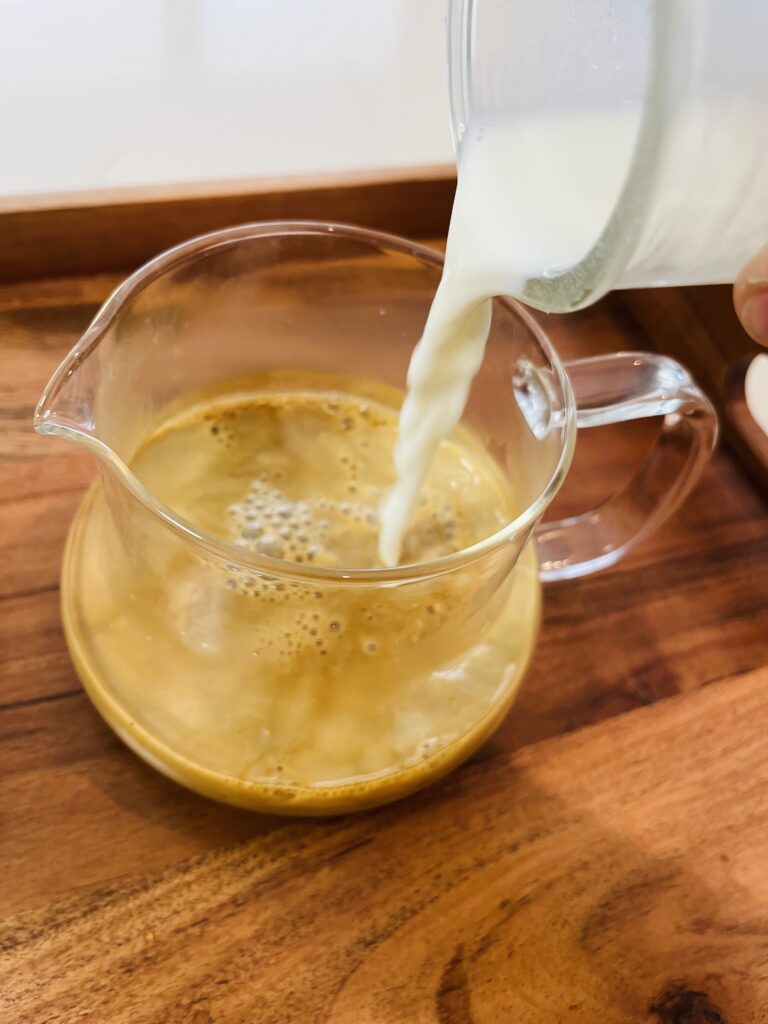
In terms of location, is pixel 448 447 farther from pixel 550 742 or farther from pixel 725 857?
pixel 725 857

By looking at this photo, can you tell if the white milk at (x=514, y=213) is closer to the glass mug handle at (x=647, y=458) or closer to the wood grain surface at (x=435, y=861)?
the glass mug handle at (x=647, y=458)

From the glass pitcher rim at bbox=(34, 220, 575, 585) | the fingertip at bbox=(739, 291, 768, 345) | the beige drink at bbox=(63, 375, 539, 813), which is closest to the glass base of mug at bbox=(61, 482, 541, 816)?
the beige drink at bbox=(63, 375, 539, 813)

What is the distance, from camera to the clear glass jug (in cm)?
35

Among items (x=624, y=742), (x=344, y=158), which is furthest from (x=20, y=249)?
(x=624, y=742)

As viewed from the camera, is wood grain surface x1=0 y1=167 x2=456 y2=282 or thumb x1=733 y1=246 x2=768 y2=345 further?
wood grain surface x1=0 y1=167 x2=456 y2=282

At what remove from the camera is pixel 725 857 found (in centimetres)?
61

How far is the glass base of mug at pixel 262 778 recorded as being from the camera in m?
0.55

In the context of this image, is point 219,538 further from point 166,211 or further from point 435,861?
point 166,211

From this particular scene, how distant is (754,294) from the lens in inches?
18.1

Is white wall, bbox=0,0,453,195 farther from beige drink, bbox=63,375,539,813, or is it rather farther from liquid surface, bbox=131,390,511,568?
beige drink, bbox=63,375,539,813

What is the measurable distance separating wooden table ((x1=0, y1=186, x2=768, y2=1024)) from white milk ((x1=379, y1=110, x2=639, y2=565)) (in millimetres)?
225

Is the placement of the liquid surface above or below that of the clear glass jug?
below

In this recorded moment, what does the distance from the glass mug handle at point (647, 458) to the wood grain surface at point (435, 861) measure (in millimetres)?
35

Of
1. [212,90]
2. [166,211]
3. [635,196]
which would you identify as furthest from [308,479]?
[212,90]
